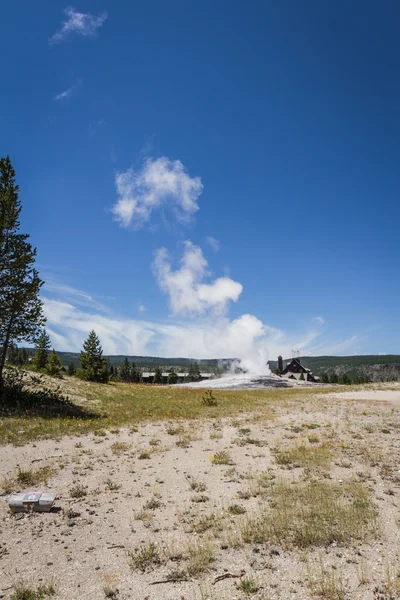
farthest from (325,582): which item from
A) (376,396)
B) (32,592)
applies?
(376,396)

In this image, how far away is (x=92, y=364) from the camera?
5562 cm

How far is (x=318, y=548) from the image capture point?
20.0 feet

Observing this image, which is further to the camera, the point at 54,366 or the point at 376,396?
the point at 54,366

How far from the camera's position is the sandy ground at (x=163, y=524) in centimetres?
520

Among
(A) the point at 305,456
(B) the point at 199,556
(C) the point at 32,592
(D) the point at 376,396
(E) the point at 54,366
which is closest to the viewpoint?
(C) the point at 32,592

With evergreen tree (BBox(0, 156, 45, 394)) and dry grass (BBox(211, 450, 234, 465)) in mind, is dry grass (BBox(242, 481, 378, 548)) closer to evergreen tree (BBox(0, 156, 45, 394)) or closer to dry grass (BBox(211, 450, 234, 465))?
dry grass (BBox(211, 450, 234, 465))

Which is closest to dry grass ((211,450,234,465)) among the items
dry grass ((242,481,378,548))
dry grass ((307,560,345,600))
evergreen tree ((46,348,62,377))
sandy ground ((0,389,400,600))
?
sandy ground ((0,389,400,600))

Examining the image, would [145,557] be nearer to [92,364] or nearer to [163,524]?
[163,524]

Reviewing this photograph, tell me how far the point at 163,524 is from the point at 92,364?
51672 millimetres

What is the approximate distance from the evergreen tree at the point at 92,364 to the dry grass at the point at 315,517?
164 feet

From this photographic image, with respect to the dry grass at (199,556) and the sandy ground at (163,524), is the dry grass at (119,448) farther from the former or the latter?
the dry grass at (199,556)

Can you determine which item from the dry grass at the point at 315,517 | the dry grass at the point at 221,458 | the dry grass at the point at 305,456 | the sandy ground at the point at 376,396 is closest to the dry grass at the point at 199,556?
the dry grass at the point at 315,517

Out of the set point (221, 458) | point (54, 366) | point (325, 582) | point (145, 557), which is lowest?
point (221, 458)

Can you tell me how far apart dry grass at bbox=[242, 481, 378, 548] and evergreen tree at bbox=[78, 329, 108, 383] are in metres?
49.9
